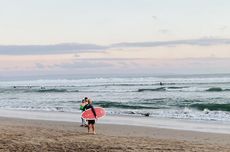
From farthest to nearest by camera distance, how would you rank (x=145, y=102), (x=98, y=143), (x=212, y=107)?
(x=145, y=102) → (x=212, y=107) → (x=98, y=143)

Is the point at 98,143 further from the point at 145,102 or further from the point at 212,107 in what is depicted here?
the point at 145,102

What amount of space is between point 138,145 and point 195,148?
1665 millimetres

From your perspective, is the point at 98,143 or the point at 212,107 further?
the point at 212,107

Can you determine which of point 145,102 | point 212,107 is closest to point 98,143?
point 212,107

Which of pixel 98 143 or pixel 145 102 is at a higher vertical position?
pixel 145 102

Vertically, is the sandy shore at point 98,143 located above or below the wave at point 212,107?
below

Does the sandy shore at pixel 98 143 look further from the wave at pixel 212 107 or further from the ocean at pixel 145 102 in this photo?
the wave at pixel 212 107

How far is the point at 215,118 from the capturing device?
24125mm

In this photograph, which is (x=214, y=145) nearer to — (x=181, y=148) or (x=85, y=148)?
(x=181, y=148)

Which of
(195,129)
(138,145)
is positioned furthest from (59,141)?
(195,129)

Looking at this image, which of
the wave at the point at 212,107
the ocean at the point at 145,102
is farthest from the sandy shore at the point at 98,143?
the wave at the point at 212,107

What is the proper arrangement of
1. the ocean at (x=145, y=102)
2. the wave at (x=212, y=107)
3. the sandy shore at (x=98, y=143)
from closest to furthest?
the sandy shore at (x=98, y=143) → the ocean at (x=145, y=102) → the wave at (x=212, y=107)

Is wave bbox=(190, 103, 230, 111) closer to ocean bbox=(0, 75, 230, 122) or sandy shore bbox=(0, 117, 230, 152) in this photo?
ocean bbox=(0, 75, 230, 122)

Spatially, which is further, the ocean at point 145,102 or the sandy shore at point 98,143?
the ocean at point 145,102
